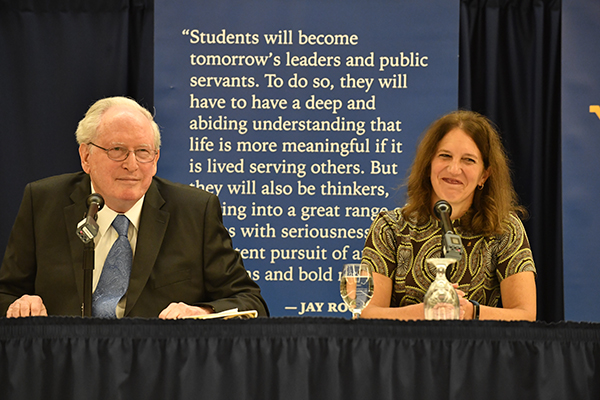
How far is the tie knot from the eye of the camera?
232 cm

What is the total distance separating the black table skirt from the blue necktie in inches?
35.3

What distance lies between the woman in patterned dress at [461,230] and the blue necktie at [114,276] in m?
0.86

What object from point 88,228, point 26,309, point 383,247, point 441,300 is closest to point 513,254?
point 383,247

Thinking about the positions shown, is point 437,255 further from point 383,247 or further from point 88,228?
point 88,228

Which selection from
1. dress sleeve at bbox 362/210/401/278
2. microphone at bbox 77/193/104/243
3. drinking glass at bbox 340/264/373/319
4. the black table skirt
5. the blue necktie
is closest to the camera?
the black table skirt

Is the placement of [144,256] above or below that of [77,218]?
below

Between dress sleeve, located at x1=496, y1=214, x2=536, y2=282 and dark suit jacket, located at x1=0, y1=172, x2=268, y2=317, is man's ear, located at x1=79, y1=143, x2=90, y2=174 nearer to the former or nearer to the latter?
dark suit jacket, located at x1=0, y1=172, x2=268, y2=317

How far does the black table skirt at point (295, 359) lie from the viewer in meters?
1.27

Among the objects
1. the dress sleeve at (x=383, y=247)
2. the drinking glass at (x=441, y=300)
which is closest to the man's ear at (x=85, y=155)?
the dress sleeve at (x=383, y=247)

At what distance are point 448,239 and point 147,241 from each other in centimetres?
111

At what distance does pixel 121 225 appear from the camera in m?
2.33

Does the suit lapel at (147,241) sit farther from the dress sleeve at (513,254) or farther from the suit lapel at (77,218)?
the dress sleeve at (513,254)

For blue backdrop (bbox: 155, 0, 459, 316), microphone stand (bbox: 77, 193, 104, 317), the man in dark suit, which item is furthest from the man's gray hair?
blue backdrop (bbox: 155, 0, 459, 316)

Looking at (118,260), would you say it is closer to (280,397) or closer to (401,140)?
(280,397)
